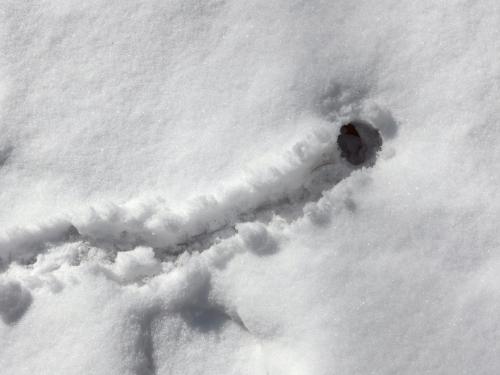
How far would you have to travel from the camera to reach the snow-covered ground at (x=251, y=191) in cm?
137

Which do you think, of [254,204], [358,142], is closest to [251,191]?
[254,204]

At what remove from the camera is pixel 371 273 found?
1387mm

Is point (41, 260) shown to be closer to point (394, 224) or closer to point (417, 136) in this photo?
point (394, 224)

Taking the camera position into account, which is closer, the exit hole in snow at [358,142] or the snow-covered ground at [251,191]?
the snow-covered ground at [251,191]

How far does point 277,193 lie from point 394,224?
1.03ft

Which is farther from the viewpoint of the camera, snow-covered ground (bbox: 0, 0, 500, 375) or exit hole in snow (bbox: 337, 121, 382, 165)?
exit hole in snow (bbox: 337, 121, 382, 165)

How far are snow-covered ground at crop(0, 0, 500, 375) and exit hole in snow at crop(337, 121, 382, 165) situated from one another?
0.03 m

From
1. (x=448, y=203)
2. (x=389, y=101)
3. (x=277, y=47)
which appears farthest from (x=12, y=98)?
(x=448, y=203)

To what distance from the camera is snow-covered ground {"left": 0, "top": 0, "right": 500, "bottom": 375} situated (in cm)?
137

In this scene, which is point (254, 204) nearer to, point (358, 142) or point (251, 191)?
point (251, 191)

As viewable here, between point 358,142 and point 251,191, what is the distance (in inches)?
12.7

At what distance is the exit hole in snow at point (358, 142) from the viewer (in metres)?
1.48

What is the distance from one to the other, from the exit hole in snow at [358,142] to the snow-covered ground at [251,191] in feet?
0.08

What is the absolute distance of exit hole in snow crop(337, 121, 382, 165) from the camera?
1.48 m
